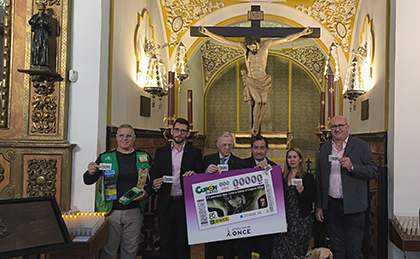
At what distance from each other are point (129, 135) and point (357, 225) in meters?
2.02

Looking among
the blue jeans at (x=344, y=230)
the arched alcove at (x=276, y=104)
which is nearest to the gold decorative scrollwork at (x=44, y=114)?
the blue jeans at (x=344, y=230)

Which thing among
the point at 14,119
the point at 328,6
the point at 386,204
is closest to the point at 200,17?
the point at 328,6

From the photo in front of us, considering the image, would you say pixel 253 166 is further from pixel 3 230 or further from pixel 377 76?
pixel 377 76

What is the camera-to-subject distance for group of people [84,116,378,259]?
3.21m


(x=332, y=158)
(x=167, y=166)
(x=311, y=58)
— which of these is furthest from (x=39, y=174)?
(x=311, y=58)

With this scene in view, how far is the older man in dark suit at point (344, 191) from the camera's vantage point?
324 cm

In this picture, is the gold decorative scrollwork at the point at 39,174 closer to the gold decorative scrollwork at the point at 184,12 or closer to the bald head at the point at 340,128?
the bald head at the point at 340,128

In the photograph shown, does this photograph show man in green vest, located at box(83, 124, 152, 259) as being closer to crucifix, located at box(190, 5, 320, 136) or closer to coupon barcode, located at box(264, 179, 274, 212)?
coupon barcode, located at box(264, 179, 274, 212)

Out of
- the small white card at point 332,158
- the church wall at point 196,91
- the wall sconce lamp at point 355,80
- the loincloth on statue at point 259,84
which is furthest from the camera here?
the church wall at point 196,91

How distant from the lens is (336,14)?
6969 millimetres

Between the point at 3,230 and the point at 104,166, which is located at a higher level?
the point at 104,166

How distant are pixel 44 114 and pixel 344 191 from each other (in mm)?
2863

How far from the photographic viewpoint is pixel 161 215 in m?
3.33

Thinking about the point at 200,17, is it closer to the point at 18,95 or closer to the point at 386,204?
the point at 18,95
